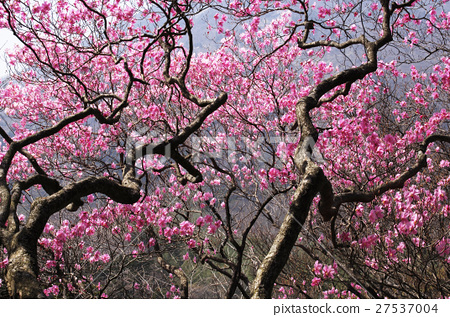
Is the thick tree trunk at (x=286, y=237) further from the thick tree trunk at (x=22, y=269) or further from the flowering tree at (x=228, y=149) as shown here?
the thick tree trunk at (x=22, y=269)

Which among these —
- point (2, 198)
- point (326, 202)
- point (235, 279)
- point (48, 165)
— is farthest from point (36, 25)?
point (326, 202)

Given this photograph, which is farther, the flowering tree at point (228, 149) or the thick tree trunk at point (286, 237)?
the flowering tree at point (228, 149)

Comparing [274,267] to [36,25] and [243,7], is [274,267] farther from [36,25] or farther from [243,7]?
[36,25]

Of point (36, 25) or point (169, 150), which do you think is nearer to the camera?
point (169, 150)

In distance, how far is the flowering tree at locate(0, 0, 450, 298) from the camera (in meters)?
2.71

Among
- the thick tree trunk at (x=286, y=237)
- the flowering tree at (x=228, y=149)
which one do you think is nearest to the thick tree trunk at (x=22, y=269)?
the flowering tree at (x=228, y=149)

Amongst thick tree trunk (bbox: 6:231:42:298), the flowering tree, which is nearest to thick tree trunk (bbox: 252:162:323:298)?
the flowering tree

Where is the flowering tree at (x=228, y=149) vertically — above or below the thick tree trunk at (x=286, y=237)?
above

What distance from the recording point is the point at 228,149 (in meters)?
5.87

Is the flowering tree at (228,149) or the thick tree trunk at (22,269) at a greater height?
the flowering tree at (228,149)

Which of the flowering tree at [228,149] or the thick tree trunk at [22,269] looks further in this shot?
the flowering tree at [228,149]

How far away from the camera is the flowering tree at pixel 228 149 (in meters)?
2.71

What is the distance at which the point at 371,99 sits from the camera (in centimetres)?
763

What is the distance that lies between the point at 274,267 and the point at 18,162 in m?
7.32
